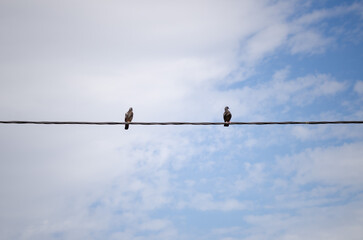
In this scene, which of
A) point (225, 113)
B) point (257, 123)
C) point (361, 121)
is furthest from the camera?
point (225, 113)

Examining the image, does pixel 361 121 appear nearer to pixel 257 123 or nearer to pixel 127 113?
pixel 257 123

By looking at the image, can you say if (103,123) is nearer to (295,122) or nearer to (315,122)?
(295,122)

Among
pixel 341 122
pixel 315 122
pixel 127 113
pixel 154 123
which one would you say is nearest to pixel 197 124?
pixel 154 123

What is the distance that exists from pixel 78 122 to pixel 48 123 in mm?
710

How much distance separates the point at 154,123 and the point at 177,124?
0.58 meters

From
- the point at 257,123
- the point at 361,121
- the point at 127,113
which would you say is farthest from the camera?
the point at 127,113

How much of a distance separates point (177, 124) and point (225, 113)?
7181 mm

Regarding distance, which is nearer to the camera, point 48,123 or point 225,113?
point 48,123

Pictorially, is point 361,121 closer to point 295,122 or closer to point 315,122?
point 315,122

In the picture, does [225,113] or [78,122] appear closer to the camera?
[78,122]

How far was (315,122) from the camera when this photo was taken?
6637 millimetres

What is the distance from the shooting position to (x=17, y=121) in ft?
21.0

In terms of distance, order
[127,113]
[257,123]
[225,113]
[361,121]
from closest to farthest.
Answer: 1. [361,121]
2. [257,123]
3. [225,113]
4. [127,113]

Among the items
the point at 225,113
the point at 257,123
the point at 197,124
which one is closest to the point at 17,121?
the point at 197,124
